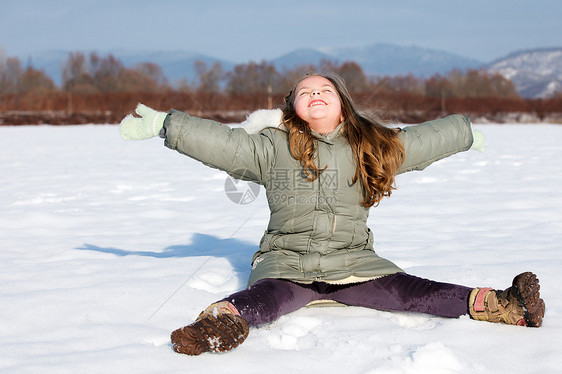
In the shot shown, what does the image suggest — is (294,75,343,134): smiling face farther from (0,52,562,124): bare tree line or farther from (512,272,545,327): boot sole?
(0,52,562,124): bare tree line

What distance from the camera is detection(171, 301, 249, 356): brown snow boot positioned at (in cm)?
173

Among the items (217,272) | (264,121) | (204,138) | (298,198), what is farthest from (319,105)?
(217,272)

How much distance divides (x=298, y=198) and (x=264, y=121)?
1.25 ft

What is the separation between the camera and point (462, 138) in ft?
8.17

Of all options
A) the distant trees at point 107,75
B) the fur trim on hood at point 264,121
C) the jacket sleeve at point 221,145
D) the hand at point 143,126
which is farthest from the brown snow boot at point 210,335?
the distant trees at point 107,75

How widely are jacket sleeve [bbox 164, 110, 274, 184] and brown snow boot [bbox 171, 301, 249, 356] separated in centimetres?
70

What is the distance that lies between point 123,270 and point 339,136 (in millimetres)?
1322

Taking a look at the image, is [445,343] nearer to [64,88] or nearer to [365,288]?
[365,288]

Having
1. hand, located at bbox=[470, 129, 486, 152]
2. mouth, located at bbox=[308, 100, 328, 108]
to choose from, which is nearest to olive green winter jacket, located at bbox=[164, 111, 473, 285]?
mouth, located at bbox=[308, 100, 328, 108]

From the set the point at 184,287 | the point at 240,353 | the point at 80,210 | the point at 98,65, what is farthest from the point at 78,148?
the point at 98,65

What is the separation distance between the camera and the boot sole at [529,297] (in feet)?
6.24

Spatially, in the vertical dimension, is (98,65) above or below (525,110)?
above

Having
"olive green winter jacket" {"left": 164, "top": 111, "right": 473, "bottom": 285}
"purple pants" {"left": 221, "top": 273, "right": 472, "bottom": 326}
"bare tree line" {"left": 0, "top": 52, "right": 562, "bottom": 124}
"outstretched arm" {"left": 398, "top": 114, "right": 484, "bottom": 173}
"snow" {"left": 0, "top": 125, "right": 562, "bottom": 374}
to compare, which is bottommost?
"snow" {"left": 0, "top": 125, "right": 562, "bottom": 374}

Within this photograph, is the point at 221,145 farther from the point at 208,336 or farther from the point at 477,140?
the point at 477,140
